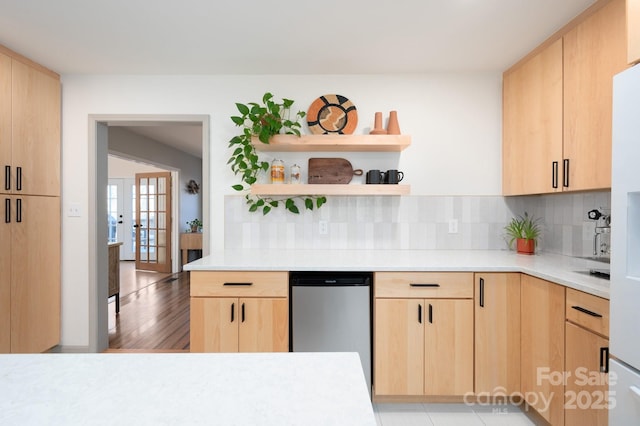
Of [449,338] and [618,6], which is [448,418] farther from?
[618,6]

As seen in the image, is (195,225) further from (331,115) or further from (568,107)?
(568,107)

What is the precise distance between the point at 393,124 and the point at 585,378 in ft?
6.23

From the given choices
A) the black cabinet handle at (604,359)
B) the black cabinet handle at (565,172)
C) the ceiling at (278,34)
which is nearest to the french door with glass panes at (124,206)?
the ceiling at (278,34)

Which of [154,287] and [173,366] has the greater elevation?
[173,366]

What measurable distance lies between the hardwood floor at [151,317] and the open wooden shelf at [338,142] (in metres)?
1.93

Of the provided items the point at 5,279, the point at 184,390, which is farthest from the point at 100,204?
the point at 184,390

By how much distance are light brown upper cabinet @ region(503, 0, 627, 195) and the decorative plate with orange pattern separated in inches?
48.7

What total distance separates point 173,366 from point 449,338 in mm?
1780

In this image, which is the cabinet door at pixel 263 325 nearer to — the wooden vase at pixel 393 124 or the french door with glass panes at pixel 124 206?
the wooden vase at pixel 393 124

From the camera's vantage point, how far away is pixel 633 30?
1.23 m

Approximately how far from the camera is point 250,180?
253 centimetres

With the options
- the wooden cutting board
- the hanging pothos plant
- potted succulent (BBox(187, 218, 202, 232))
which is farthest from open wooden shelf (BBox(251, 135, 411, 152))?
potted succulent (BBox(187, 218, 202, 232))

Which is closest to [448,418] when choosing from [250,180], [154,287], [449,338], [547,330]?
[449,338]

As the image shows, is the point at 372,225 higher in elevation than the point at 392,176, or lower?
lower
